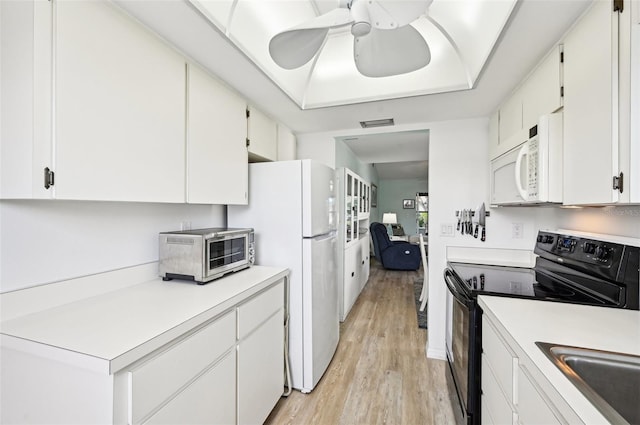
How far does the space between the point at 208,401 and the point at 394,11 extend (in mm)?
1748

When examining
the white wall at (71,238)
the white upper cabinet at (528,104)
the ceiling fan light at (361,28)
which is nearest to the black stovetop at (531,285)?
the white upper cabinet at (528,104)

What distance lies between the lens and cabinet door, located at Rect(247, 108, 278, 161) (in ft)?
7.11

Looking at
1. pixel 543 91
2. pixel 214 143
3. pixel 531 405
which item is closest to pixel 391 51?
pixel 543 91

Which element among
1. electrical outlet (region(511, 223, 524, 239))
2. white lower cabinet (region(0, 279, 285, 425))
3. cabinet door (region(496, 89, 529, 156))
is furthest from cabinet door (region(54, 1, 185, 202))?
electrical outlet (region(511, 223, 524, 239))

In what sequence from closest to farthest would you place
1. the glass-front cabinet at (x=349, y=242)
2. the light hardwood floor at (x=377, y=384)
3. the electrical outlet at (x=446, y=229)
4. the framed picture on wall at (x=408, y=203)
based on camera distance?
1. the light hardwood floor at (x=377, y=384)
2. the electrical outlet at (x=446, y=229)
3. the glass-front cabinet at (x=349, y=242)
4. the framed picture on wall at (x=408, y=203)

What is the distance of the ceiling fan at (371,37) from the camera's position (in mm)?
1029

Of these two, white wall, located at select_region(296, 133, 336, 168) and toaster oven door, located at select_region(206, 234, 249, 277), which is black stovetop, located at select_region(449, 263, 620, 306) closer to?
toaster oven door, located at select_region(206, 234, 249, 277)

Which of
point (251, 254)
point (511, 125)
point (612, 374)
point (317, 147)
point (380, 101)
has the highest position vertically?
point (380, 101)

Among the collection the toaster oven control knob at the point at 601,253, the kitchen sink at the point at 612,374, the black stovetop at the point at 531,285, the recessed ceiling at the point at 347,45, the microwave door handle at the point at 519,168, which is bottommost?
the kitchen sink at the point at 612,374

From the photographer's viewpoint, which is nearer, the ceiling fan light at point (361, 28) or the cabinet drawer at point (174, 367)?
the cabinet drawer at point (174, 367)

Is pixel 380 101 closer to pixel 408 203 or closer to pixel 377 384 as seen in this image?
pixel 377 384

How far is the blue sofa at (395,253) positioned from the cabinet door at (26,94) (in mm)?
5484

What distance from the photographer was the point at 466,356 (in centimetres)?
152

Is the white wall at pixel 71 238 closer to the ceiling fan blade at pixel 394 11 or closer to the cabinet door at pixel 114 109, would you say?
the cabinet door at pixel 114 109
